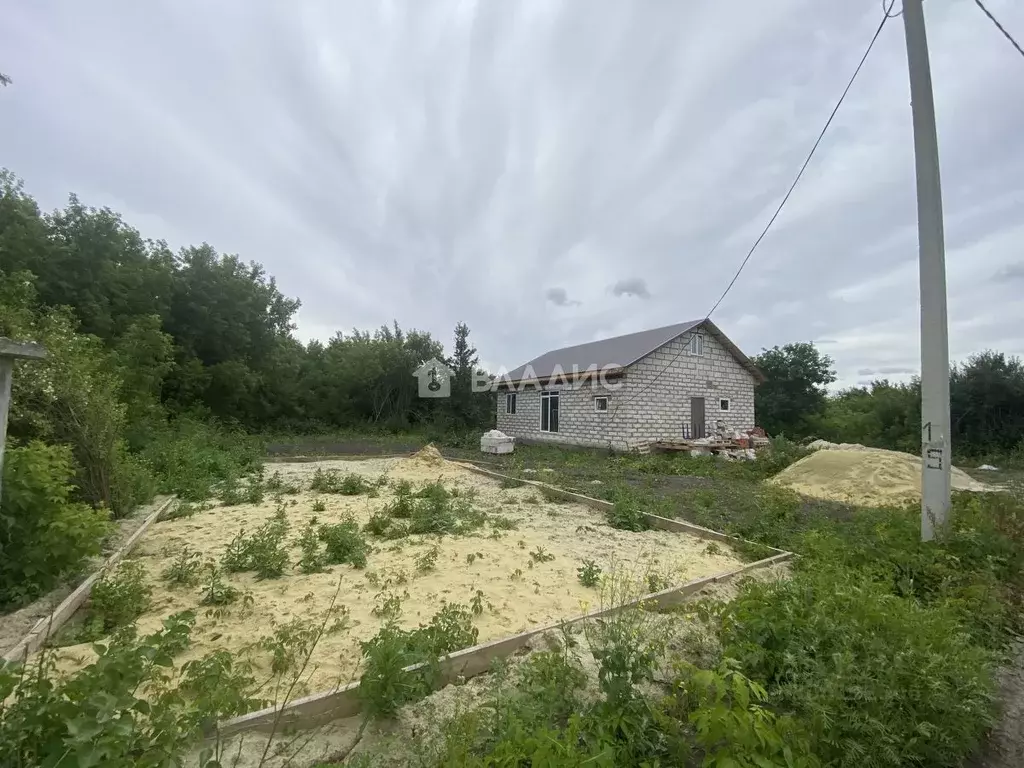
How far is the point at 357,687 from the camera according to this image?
7.52 feet

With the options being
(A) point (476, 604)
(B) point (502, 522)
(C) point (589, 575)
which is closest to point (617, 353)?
(B) point (502, 522)

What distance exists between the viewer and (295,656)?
8.84ft

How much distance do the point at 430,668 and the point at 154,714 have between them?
1193 mm

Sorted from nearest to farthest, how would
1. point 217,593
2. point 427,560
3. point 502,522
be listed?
point 217,593 < point 427,560 < point 502,522

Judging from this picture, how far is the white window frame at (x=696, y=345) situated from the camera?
15633 mm

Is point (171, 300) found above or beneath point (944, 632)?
above

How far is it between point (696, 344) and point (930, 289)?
11.4 m

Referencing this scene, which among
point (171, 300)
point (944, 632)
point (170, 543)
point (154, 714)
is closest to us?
point (154, 714)

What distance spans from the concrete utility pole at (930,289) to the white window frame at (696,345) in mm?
11108

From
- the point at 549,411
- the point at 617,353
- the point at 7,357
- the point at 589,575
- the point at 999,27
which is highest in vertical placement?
the point at 999,27

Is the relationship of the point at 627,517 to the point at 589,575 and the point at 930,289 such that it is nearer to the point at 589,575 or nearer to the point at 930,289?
the point at 589,575

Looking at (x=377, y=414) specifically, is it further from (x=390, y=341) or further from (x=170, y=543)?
(x=170, y=543)

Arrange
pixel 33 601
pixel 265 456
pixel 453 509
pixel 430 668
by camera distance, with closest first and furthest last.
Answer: pixel 430 668
pixel 33 601
pixel 453 509
pixel 265 456

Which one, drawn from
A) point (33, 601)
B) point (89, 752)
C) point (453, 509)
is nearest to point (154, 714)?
point (89, 752)
